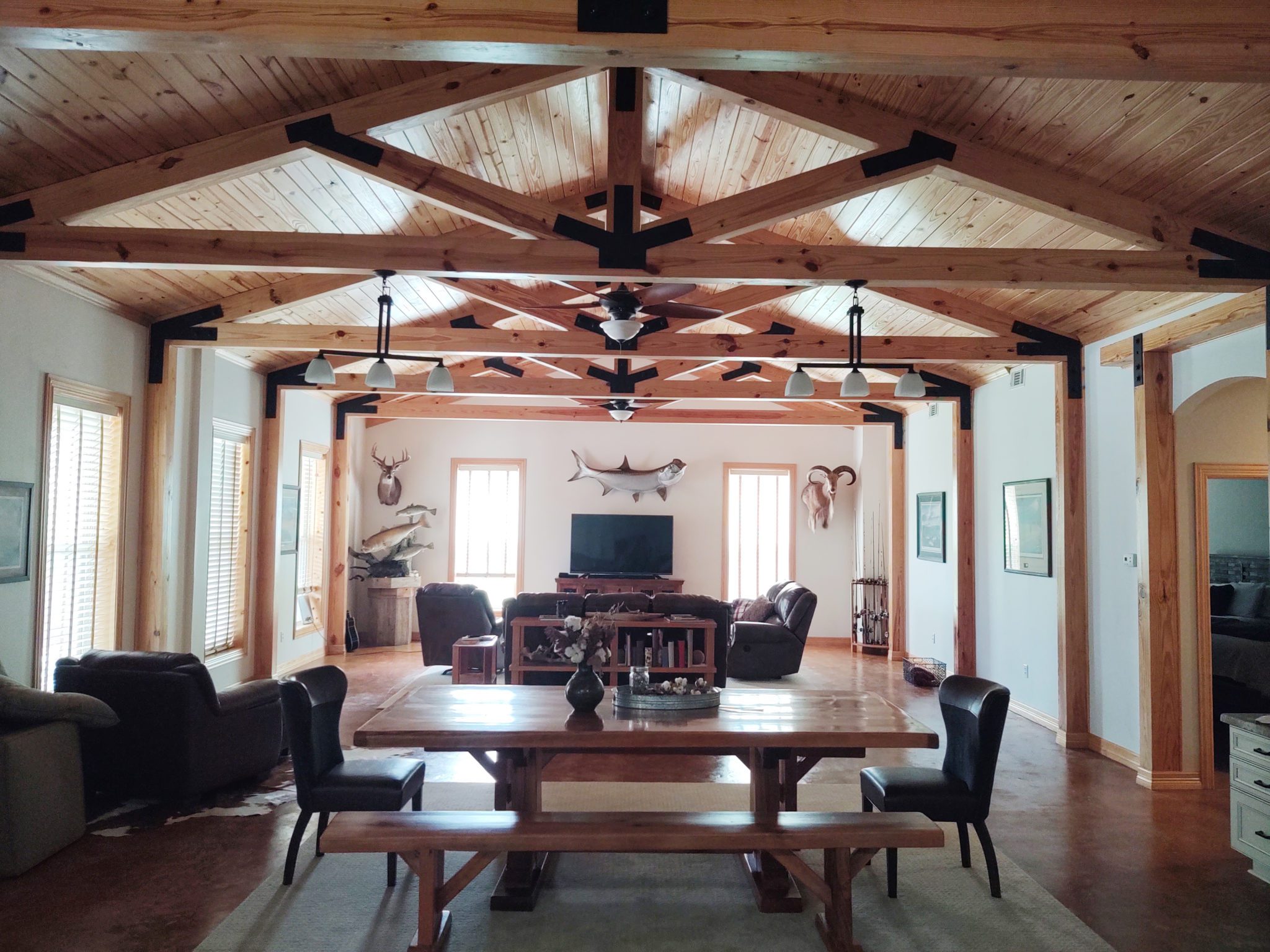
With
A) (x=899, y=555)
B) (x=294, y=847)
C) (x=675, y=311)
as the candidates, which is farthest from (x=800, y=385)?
(x=899, y=555)

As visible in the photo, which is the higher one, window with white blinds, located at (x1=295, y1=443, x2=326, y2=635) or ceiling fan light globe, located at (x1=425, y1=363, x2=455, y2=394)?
ceiling fan light globe, located at (x1=425, y1=363, x2=455, y2=394)

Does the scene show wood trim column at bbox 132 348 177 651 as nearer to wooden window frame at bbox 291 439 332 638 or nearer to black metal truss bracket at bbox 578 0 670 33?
wooden window frame at bbox 291 439 332 638

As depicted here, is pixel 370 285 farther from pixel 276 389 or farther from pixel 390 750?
pixel 390 750

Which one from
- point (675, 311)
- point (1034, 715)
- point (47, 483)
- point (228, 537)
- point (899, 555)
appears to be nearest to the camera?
point (47, 483)

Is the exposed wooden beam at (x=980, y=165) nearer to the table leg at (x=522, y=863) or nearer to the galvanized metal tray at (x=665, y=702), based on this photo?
the galvanized metal tray at (x=665, y=702)

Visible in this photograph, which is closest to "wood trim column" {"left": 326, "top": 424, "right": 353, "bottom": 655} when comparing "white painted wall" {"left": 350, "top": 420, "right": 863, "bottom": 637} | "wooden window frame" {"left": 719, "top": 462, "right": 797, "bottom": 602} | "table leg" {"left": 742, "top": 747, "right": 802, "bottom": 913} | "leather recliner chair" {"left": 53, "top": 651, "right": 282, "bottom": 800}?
"white painted wall" {"left": 350, "top": 420, "right": 863, "bottom": 637}

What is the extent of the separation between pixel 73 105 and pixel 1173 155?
16.0 feet

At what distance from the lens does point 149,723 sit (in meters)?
4.47

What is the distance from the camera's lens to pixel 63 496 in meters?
5.20

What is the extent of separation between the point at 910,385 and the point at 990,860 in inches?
113

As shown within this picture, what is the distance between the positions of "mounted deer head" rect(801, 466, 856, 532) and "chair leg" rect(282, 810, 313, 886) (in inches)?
343

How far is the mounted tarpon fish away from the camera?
11453 millimetres

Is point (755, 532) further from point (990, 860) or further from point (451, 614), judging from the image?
point (990, 860)

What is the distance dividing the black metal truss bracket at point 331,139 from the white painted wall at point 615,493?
291 inches
